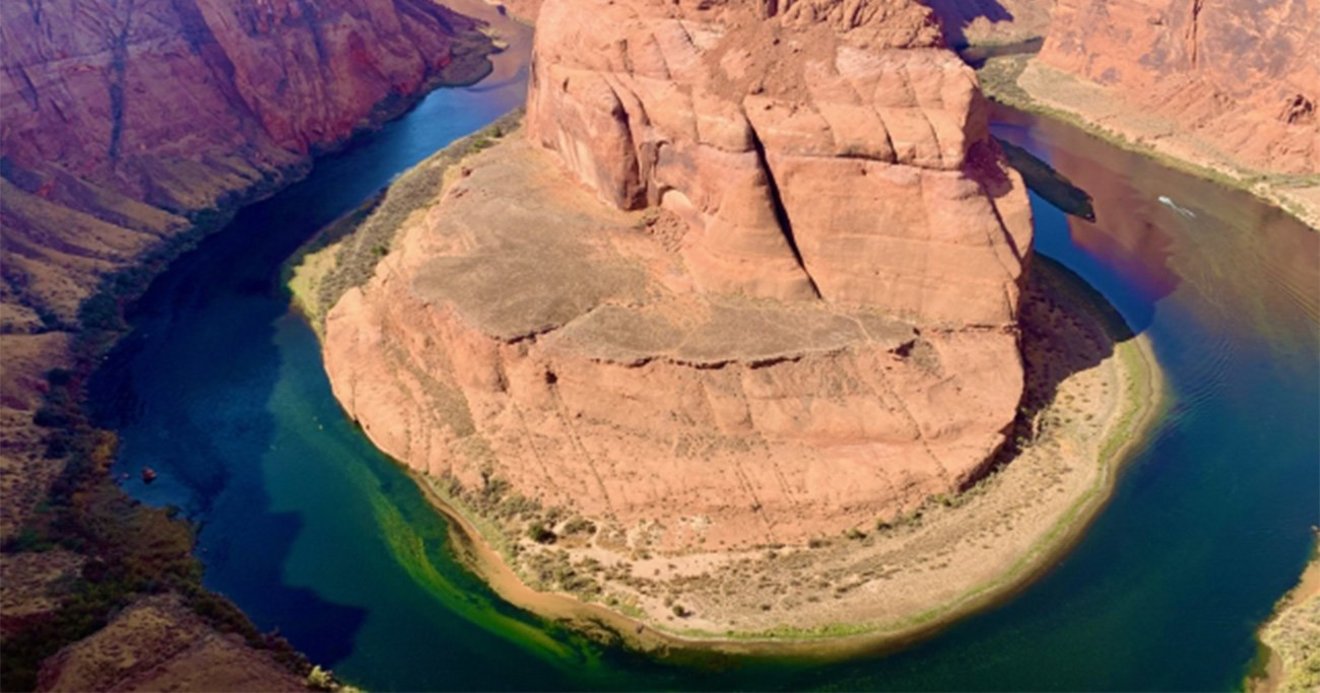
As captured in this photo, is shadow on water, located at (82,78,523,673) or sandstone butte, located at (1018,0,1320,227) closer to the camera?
shadow on water, located at (82,78,523,673)

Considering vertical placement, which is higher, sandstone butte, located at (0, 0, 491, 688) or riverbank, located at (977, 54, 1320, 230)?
sandstone butte, located at (0, 0, 491, 688)

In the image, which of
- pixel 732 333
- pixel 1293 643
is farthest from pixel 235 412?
pixel 1293 643

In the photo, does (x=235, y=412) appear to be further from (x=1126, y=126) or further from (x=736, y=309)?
(x=1126, y=126)

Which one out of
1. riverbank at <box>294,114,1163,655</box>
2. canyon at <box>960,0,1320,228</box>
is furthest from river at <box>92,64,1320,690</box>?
canyon at <box>960,0,1320,228</box>

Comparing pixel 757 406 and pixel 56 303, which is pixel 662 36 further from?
pixel 56 303

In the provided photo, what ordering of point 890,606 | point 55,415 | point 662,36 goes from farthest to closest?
point 662,36, point 55,415, point 890,606

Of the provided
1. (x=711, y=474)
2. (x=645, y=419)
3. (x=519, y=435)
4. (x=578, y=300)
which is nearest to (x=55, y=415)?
(x=519, y=435)

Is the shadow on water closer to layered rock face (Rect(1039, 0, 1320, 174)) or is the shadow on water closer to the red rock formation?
the red rock formation
